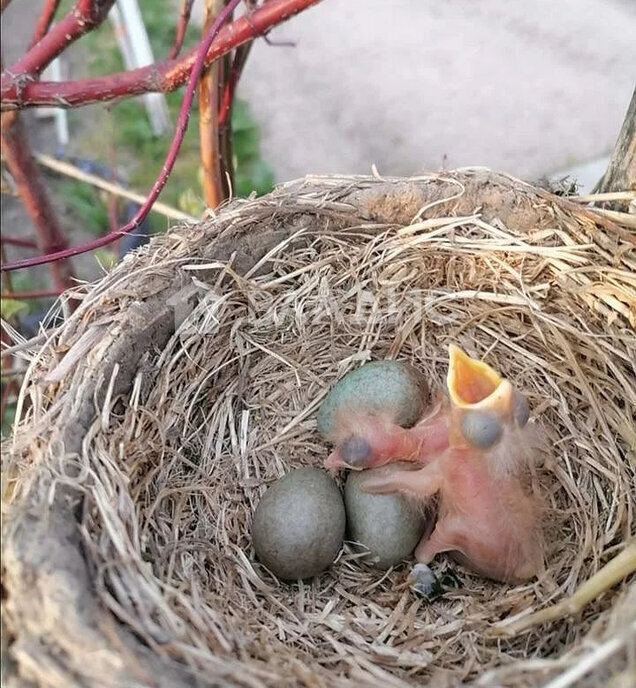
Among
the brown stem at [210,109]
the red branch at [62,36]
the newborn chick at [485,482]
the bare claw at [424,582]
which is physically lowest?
the bare claw at [424,582]

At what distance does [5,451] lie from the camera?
0.97m

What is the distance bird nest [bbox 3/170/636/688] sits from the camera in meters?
0.83

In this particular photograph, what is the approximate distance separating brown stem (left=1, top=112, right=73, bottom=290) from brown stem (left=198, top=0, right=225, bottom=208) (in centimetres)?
Answer: 30

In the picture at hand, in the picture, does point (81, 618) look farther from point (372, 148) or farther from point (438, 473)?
point (372, 148)

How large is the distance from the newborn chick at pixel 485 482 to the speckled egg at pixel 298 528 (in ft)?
0.37

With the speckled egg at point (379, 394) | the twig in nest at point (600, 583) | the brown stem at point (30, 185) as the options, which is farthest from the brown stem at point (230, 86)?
the twig in nest at point (600, 583)

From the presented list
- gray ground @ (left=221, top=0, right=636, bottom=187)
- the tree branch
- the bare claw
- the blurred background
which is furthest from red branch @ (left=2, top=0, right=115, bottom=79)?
gray ground @ (left=221, top=0, right=636, bottom=187)

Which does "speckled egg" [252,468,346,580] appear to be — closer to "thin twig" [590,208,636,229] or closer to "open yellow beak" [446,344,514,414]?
"open yellow beak" [446,344,514,414]

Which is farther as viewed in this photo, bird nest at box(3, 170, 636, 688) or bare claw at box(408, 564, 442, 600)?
bare claw at box(408, 564, 442, 600)

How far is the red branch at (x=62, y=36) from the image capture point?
1181 mm

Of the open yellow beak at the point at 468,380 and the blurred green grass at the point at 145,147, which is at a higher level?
the open yellow beak at the point at 468,380

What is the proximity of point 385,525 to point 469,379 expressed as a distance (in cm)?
25

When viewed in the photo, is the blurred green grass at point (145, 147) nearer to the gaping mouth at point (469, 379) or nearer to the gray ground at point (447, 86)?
the gray ground at point (447, 86)

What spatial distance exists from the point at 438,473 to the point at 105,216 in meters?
1.70
